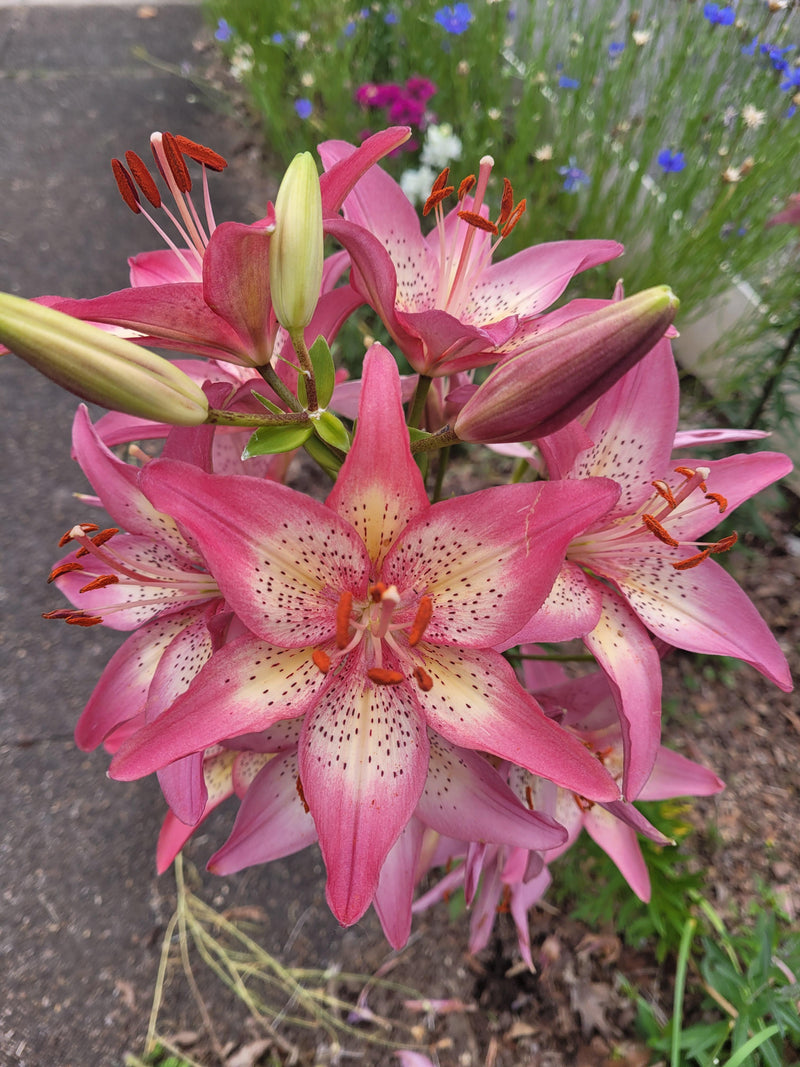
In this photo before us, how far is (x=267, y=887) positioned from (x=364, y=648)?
1067 mm

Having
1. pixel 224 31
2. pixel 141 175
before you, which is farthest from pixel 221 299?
pixel 224 31

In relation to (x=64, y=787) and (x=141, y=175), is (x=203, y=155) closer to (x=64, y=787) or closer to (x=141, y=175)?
(x=141, y=175)

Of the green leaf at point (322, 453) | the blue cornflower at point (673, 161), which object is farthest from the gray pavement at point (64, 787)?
the blue cornflower at point (673, 161)

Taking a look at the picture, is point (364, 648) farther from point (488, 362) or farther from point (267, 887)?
point (267, 887)

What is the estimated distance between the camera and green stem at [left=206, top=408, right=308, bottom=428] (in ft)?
1.71

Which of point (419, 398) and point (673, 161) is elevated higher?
point (673, 161)

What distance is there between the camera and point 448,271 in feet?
2.26

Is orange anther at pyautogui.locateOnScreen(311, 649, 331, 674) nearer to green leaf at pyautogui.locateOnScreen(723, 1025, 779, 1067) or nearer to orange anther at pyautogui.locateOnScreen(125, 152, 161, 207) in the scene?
orange anther at pyautogui.locateOnScreen(125, 152, 161, 207)

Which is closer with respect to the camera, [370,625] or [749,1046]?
[370,625]

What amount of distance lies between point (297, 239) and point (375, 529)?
20cm

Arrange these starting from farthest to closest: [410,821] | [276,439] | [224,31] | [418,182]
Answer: [224,31] < [418,182] < [410,821] < [276,439]

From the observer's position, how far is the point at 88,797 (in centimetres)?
151

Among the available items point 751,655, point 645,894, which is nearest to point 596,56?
point 751,655

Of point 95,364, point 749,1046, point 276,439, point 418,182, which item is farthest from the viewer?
point 418,182
